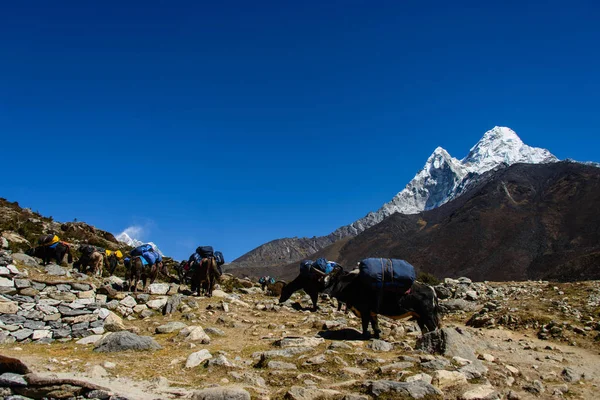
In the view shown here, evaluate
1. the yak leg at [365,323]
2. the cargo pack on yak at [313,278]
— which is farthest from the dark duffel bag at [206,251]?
the yak leg at [365,323]

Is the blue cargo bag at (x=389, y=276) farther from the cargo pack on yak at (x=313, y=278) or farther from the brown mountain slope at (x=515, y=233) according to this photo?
the brown mountain slope at (x=515, y=233)

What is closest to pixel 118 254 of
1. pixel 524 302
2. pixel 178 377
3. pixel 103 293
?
pixel 103 293

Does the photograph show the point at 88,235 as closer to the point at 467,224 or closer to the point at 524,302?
the point at 524,302

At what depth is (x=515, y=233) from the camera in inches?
3681

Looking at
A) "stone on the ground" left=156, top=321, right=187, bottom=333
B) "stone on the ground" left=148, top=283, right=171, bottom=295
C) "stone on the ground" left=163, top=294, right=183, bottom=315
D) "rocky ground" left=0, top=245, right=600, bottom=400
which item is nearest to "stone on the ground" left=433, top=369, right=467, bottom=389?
"rocky ground" left=0, top=245, right=600, bottom=400

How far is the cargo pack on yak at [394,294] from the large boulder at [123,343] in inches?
181

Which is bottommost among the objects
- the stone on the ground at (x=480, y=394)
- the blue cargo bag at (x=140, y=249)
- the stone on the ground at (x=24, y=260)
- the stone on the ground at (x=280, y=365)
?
the stone on the ground at (x=480, y=394)

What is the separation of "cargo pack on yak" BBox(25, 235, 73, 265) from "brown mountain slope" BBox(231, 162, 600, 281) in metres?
51.5

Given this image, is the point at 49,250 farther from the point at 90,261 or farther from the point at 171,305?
the point at 171,305

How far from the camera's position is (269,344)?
9250 mm

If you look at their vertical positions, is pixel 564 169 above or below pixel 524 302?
above

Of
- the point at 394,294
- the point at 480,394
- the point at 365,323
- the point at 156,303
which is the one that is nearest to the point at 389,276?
the point at 394,294

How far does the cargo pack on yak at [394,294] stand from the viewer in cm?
966

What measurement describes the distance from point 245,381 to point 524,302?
46.4 ft
